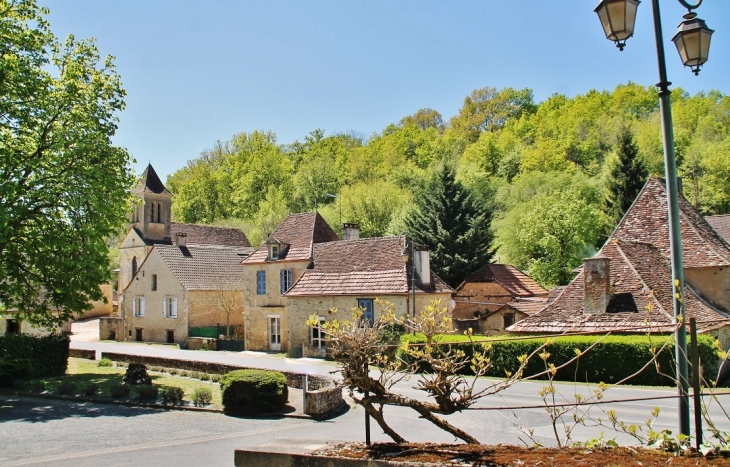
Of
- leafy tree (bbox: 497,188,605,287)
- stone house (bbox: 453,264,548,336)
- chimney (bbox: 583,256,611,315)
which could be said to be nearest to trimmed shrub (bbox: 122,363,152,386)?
chimney (bbox: 583,256,611,315)

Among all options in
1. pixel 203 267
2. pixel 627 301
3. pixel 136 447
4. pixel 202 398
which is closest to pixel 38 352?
pixel 202 398

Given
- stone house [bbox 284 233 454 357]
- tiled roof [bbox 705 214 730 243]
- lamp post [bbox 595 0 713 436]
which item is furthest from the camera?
tiled roof [bbox 705 214 730 243]

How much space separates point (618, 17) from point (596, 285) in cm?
2038

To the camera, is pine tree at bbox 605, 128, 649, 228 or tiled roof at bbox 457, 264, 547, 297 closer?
tiled roof at bbox 457, 264, 547, 297

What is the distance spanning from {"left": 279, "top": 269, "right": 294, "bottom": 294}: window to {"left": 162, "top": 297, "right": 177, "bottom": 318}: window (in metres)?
10.3

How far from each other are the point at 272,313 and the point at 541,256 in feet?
69.0

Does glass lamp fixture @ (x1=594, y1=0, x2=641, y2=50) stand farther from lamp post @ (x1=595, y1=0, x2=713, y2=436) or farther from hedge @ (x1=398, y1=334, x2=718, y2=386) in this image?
hedge @ (x1=398, y1=334, x2=718, y2=386)

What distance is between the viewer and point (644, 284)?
2570cm

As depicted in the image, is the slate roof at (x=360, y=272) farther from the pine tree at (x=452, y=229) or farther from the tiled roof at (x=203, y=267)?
the tiled roof at (x=203, y=267)

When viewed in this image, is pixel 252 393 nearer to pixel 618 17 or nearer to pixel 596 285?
pixel 618 17

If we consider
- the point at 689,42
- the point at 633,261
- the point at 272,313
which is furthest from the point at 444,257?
the point at 689,42

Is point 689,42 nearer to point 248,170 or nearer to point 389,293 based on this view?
point 389,293

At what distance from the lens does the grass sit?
848 inches

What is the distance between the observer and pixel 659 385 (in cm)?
2261
